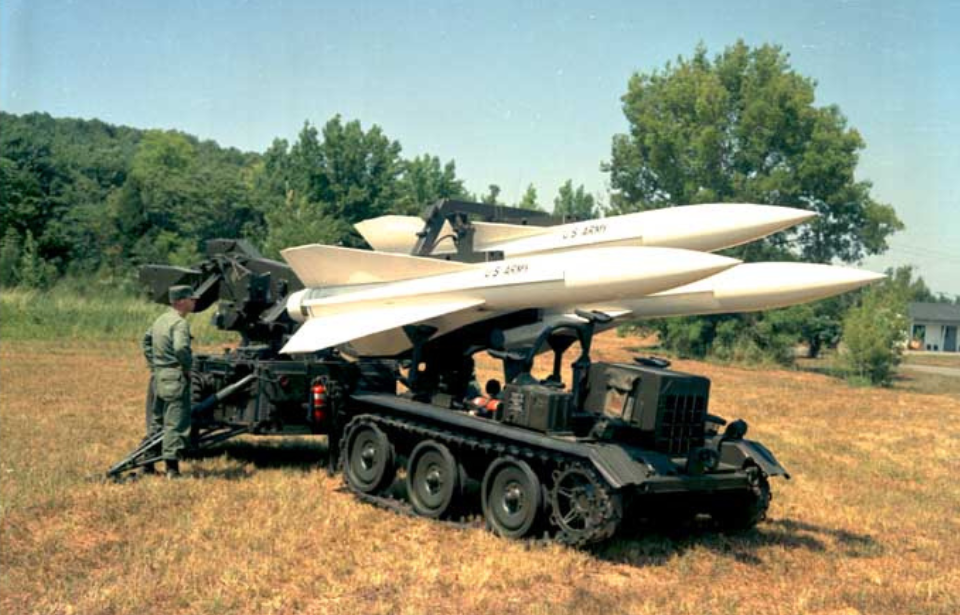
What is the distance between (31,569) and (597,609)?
3.59m

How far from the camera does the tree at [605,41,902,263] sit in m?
29.2

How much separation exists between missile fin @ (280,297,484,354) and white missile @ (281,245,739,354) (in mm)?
12

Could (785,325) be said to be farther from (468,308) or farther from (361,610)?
(361,610)

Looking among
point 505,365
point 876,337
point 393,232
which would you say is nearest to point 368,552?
point 505,365

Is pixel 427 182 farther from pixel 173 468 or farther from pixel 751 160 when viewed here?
pixel 173 468

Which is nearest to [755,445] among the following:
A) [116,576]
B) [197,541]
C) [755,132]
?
[197,541]

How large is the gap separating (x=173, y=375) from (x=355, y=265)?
1.97 metres

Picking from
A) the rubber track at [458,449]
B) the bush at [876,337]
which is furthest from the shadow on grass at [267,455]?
the bush at [876,337]

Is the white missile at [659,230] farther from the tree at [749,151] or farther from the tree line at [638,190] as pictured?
the tree at [749,151]

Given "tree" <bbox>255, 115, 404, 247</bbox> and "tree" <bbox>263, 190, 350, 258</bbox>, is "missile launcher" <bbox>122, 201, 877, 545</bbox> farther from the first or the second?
"tree" <bbox>255, 115, 404, 247</bbox>

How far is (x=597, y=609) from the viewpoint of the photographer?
18.4 feet

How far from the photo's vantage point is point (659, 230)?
833 cm

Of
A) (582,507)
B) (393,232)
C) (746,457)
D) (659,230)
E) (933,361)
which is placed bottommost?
(582,507)

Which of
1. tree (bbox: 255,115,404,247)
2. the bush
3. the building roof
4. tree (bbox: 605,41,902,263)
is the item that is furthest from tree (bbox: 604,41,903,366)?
the building roof
